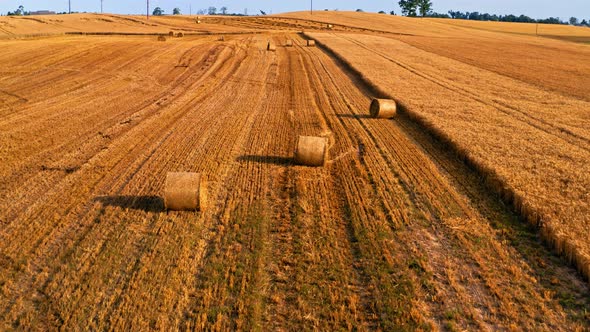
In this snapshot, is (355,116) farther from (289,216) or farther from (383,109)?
(289,216)

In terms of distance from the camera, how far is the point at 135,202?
9.80 m

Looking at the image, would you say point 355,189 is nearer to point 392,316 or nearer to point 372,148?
point 372,148

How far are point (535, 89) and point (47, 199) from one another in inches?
966

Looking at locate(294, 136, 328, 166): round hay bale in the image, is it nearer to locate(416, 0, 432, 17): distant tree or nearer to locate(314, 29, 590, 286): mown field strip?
locate(314, 29, 590, 286): mown field strip

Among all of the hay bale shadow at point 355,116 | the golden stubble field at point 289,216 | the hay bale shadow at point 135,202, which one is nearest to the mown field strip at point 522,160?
the golden stubble field at point 289,216

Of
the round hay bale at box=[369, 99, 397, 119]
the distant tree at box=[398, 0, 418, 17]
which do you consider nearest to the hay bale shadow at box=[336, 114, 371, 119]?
the round hay bale at box=[369, 99, 397, 119]

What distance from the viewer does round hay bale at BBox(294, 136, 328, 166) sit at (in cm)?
1200

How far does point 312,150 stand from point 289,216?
3069 mm

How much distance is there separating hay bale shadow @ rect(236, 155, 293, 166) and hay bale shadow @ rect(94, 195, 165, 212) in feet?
10.5

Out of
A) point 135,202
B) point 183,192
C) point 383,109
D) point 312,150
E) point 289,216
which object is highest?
point 383,109

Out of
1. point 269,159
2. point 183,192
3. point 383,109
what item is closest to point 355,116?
point 383,109

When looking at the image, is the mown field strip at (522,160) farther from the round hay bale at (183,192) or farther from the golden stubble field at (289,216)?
the round hay bale at (183,192)

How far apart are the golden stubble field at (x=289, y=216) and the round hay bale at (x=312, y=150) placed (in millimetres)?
352

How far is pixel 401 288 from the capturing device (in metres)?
7.02
